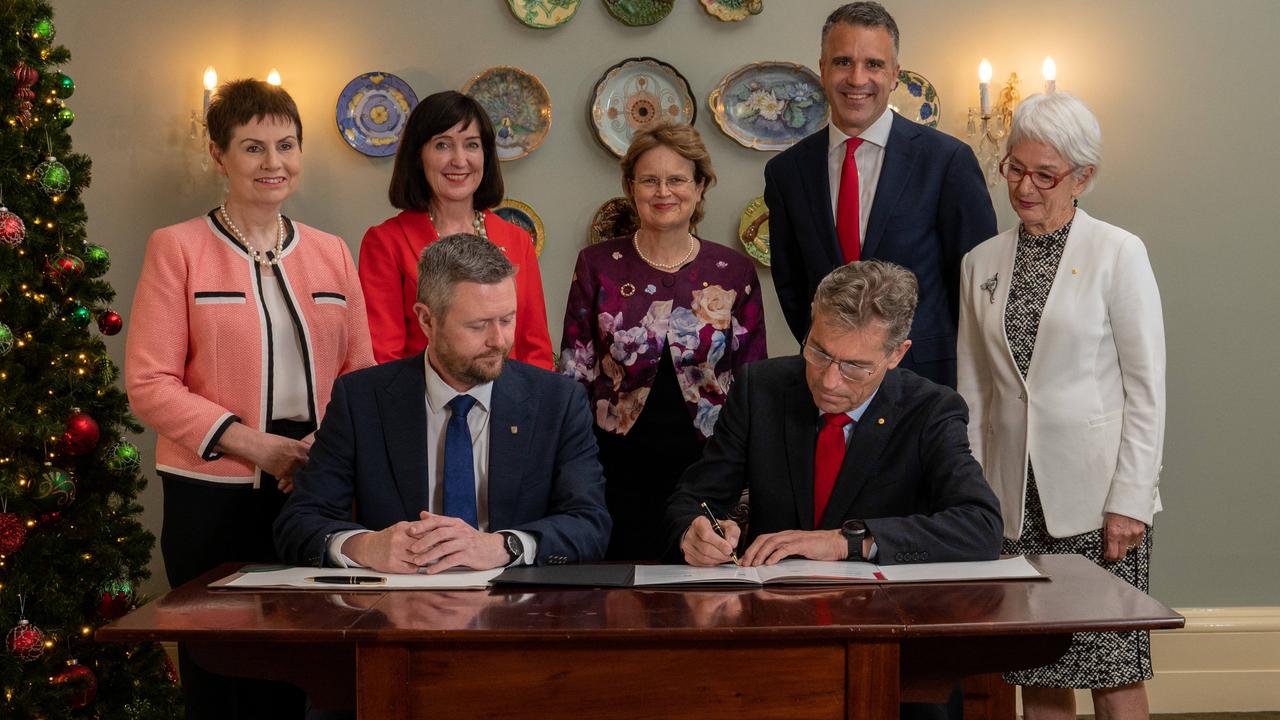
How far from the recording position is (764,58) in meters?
4.07

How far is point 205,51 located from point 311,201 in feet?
2.06

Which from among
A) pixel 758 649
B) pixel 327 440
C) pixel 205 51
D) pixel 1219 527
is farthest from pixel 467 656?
pixel 1219 527

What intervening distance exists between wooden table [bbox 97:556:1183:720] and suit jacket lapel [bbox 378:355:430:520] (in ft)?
1.68

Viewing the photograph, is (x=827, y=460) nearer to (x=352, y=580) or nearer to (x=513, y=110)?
(x=352, y=580)

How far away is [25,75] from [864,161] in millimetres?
2125

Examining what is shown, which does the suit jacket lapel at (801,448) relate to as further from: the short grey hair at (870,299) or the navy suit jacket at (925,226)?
the navy suit jacket at (925,226)

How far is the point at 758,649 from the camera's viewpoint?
1.79 m

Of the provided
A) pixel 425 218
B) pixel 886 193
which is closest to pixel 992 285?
pixel 886 193

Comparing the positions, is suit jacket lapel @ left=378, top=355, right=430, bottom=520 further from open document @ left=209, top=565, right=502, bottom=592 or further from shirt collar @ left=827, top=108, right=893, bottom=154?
shirt collar @ left=827, top=108, right=893, bottom=154

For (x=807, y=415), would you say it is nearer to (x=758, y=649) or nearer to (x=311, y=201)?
(x=758, y=649)

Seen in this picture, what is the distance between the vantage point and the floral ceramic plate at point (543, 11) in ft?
13.2

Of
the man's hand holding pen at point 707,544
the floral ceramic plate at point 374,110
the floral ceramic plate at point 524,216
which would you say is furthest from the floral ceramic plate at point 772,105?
the man's hand holding pen at point 707,544

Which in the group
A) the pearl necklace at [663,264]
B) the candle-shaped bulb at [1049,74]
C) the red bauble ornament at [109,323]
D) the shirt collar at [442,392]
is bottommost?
the shirt collar at [442,392]

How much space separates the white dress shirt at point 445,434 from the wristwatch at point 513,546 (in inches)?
7.8
